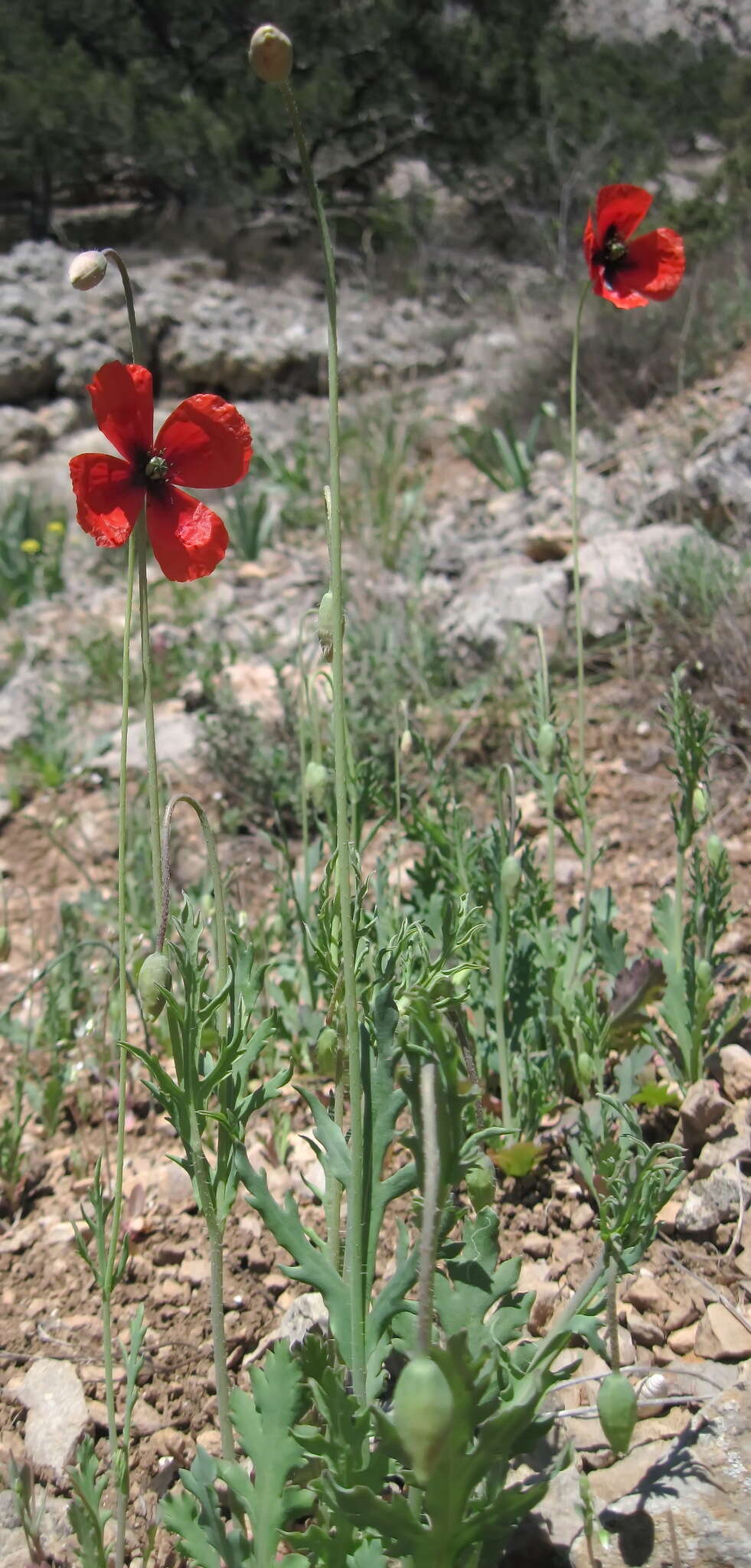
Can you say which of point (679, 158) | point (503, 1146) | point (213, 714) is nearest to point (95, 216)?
point (679, 158)

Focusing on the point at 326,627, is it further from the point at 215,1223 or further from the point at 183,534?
the point at 215,1223

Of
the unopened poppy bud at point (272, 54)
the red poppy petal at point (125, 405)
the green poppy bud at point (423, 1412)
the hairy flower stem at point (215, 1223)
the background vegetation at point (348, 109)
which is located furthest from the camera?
the background vegetation at point (348, 109)

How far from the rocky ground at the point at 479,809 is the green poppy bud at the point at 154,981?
579 millimetres

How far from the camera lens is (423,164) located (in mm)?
10102

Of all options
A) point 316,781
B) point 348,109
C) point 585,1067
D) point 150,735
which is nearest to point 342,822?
point 150,735

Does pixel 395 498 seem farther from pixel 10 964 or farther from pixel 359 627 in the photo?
pixel 10 964

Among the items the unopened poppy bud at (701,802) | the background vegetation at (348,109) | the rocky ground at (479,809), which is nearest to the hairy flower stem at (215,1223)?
the rocky ground at (479,809)

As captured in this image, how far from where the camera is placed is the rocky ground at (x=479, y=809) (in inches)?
53.5

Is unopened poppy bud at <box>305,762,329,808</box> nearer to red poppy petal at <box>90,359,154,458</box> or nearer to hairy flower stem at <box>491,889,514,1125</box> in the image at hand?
hairy flower stem at <box>491,889,514,1125</box>

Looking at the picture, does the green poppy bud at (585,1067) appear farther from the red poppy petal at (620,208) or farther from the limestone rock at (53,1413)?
the red poppy petal at (620,208)

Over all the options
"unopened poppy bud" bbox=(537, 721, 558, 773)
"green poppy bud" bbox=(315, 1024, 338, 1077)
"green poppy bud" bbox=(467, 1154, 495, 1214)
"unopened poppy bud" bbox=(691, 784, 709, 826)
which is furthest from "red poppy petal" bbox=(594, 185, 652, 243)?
"green poppy bud" bbox=(467, 1154, 495, 1214)

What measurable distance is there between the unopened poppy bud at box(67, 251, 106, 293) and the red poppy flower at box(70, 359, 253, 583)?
0.11 m

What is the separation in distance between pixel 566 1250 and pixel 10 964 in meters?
1.64

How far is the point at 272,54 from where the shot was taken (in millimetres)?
956
